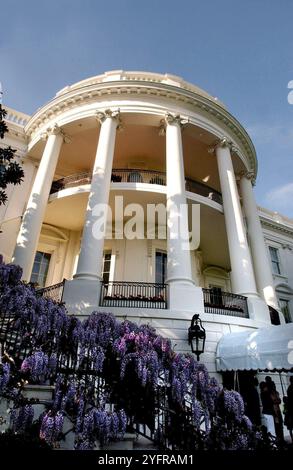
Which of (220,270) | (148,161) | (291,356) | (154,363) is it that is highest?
(148,161)

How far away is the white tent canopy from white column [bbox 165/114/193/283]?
8.14ft

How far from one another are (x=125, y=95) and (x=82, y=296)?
998 cm

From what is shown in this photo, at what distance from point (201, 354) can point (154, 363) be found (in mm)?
3773

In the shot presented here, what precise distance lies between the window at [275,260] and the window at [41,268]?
1611 cm

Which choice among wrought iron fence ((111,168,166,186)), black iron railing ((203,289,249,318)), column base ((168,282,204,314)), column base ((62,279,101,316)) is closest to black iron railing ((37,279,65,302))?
column base ((62,279,101,316))

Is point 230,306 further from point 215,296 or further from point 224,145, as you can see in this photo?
point 224,145

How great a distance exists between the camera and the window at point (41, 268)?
14.0 m

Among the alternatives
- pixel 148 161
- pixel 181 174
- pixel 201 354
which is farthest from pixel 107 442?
pixel 148 161

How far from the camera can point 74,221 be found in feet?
47.9

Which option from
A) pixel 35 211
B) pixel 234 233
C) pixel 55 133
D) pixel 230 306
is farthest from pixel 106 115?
pixel 230 306

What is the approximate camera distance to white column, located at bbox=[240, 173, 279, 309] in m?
12.8
